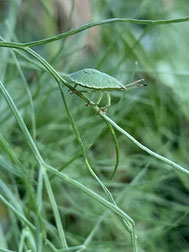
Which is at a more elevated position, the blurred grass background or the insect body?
the insect body

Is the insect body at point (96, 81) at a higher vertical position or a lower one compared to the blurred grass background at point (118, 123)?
higher

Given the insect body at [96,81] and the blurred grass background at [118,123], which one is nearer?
the insect body at [96,81]

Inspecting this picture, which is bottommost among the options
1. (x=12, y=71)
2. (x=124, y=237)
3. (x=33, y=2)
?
(x=124, y=237)

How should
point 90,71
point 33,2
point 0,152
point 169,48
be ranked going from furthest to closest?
point 33,2
point 169,48
point 0,152
point 90,71

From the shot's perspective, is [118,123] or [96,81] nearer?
[96,81]

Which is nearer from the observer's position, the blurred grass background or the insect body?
the insect body

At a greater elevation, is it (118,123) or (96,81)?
(96,81)

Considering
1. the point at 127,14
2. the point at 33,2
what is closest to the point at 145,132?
the point at 127,14

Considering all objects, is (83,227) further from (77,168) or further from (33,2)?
(33,2)
